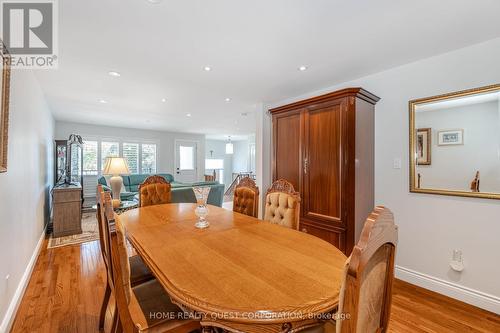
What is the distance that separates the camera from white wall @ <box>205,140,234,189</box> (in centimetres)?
1085

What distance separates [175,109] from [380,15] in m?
3.93

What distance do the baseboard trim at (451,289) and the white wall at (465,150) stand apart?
36.4 inches

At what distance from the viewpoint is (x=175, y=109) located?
4.75m

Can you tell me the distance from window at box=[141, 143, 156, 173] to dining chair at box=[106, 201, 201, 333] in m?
7.03

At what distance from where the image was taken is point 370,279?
0.76m

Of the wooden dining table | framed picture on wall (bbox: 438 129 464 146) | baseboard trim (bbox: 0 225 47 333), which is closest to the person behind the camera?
the wooden dining table

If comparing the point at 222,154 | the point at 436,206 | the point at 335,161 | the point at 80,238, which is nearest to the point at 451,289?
the point at 436,206

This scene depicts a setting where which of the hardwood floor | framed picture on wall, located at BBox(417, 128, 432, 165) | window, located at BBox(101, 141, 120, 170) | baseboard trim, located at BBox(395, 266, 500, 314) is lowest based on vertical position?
the hardwood floor

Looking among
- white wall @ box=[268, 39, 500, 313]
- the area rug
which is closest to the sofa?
the area rug

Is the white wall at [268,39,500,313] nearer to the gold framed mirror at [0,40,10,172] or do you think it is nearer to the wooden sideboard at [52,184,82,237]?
the gold framed mirror at [0,40,10,172]

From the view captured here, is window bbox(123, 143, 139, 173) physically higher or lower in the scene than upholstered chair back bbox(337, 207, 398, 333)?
higher

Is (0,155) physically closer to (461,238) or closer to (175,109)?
(175,109)

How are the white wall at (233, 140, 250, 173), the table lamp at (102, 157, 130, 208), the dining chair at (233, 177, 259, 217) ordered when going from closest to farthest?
the dining chair at (233, 177, 259, 217)
the table lamp at (102, 157, 130, 208)
the white wall at (233, 140, 250, 173)

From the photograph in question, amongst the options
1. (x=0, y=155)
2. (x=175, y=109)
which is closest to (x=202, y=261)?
(x=0, y=155)
